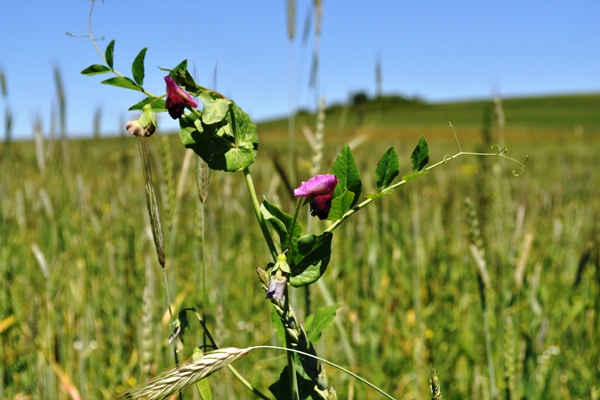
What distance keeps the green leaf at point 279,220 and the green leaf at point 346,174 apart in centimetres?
5

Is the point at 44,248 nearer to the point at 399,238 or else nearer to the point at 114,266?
the point at 114,266

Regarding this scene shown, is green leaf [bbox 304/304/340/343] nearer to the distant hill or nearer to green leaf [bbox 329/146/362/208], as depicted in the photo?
green leaf [bbox 329/146/362/208]

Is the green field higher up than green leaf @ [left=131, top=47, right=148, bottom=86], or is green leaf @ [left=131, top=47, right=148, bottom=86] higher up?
green leaf @ [left=131, top=47, right=148, bottom=86]

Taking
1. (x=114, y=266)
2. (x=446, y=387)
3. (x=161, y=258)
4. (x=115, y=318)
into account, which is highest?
(x=161, y=258)

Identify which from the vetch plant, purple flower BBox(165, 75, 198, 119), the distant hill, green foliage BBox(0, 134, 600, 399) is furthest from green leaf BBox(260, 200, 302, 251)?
the distant hill

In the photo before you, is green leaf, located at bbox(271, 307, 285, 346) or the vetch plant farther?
green leaf, located at bbox(271, 307, 285, 346)

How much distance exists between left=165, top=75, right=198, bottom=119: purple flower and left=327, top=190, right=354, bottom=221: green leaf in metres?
0.14

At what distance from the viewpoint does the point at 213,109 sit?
1.46 feet

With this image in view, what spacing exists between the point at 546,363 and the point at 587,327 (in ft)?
0.72

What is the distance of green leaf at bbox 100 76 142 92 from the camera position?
0.50 metres

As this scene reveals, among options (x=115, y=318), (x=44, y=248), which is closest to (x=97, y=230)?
(x=44, y=248)

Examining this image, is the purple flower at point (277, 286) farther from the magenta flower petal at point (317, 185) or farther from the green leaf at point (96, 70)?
the green leaf at point (96, 70)

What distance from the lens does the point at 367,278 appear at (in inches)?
68.9

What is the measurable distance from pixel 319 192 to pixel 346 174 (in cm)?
5
